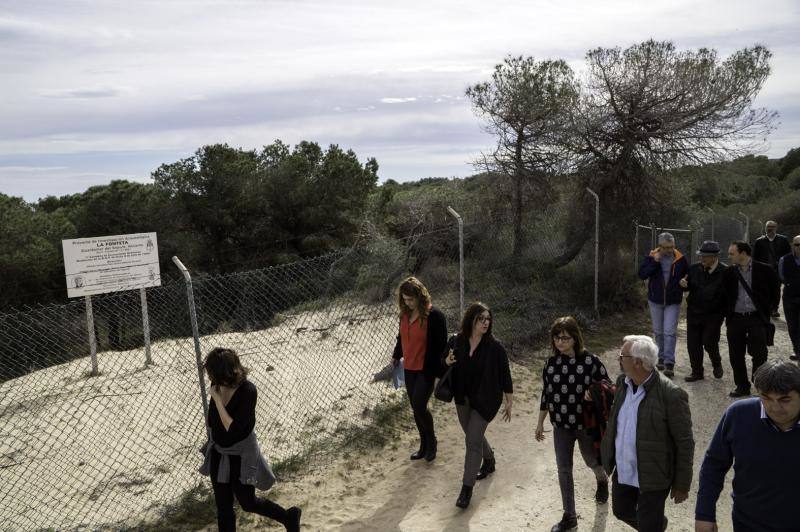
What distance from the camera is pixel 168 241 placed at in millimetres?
21141

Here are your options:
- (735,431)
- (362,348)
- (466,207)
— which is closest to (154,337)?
(362,348)

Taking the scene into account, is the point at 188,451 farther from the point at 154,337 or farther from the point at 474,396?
the point at 154,337

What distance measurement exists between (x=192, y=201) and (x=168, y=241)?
184 cm

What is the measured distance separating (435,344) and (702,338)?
12.8ft

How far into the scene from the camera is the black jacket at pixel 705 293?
7.25 metres

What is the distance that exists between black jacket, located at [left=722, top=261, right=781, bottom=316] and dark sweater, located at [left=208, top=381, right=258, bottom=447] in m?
5.60

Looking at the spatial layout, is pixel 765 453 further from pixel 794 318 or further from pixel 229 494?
pixel 794 318

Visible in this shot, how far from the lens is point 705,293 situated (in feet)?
24.0

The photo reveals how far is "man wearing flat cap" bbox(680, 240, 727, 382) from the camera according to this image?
722cm

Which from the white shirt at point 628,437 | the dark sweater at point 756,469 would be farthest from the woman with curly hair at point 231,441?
the dark sweater at point 756,469

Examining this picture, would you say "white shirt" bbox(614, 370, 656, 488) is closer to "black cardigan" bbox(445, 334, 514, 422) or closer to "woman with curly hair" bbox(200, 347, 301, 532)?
"black cardigan" bbox(445, 334, 514, 422)

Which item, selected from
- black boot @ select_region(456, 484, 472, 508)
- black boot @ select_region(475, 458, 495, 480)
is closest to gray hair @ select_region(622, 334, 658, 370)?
black boot @ select_region(456, 484, 472, 508)

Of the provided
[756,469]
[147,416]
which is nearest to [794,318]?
[756,469]

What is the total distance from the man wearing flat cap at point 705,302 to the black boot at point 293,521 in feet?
17.3
